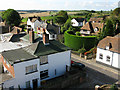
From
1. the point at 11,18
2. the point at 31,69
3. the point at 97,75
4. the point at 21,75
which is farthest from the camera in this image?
the point at 11,18

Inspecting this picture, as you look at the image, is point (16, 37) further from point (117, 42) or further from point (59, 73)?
point (117, 42)

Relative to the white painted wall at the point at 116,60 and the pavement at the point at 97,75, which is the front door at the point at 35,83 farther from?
the white painted wall at the point at 116,60

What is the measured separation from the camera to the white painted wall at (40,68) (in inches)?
820

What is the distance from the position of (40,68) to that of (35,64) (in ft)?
6.55

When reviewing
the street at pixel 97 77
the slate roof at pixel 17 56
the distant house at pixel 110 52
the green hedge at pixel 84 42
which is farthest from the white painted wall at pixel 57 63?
the green hedge at pixel 84 42

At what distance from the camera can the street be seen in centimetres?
2477

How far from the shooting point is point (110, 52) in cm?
3034

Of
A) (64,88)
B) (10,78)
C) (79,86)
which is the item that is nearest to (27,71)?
(10,78)

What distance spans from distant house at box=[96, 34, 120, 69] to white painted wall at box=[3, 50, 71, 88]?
10.2 metres

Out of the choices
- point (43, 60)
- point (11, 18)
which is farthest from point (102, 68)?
point (11, 18)

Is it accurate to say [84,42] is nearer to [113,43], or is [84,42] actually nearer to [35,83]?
[113,43]

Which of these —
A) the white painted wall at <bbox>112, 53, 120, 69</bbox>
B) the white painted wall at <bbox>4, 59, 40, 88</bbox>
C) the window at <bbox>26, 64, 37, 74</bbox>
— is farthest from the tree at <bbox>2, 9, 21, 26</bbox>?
the white painted wall at <bbox>112, 53, 120, 69</bbox>

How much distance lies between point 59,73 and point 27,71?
25.0 ft

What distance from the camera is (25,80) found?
21969 millimetres
